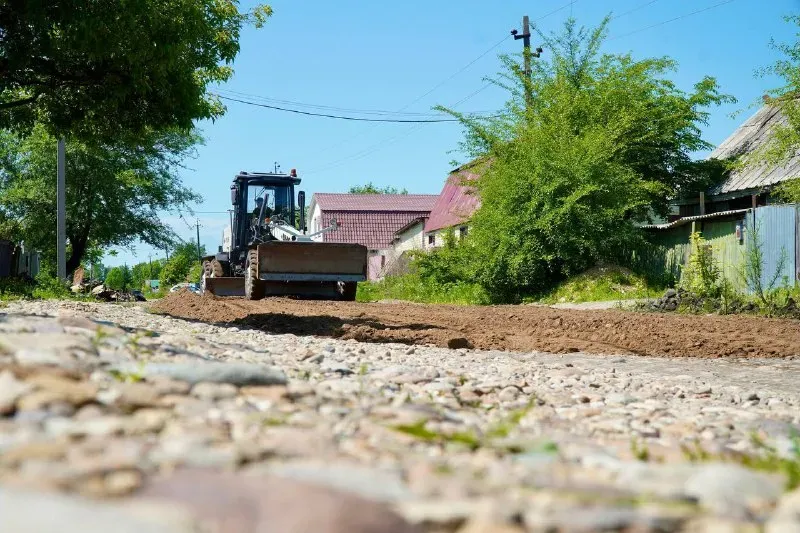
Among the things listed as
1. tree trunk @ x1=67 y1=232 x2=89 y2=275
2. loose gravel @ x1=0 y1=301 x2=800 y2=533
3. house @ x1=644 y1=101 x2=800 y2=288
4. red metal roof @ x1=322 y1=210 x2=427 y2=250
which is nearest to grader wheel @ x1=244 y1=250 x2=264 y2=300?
house @ x1=644 y1=101 x2=800 y2=288

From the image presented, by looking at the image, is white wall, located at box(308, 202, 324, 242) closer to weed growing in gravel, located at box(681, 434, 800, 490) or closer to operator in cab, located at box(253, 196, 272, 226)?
operator in cab, located at box(253, 196, 272, 226)

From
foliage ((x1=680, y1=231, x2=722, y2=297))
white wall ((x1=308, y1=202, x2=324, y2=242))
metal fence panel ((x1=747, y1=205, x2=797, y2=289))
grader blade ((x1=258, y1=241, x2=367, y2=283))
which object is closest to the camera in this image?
foliage ((x1=680, y1=231, x2=722, y2=297))

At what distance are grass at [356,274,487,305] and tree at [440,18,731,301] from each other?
893 mm

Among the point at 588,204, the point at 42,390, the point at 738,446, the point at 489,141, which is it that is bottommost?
the point at 738,446

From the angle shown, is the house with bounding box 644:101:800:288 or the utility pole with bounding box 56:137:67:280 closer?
the house with bounding box 644:101:800:288

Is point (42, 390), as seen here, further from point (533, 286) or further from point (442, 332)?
point (533, 286)

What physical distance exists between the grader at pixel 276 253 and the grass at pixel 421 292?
455 cm

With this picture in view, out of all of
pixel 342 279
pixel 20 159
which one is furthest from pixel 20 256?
pixel 20 159

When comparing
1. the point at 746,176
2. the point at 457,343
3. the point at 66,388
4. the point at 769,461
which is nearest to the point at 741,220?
the point at 746,176

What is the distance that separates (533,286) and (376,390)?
1964cm

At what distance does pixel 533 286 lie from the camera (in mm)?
24203

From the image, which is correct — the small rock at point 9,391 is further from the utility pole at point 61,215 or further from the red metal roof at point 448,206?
the red metal roof at point 448,206

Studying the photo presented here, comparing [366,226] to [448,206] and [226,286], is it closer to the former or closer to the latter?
[448,206]

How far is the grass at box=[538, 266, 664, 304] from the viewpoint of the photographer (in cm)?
2227
